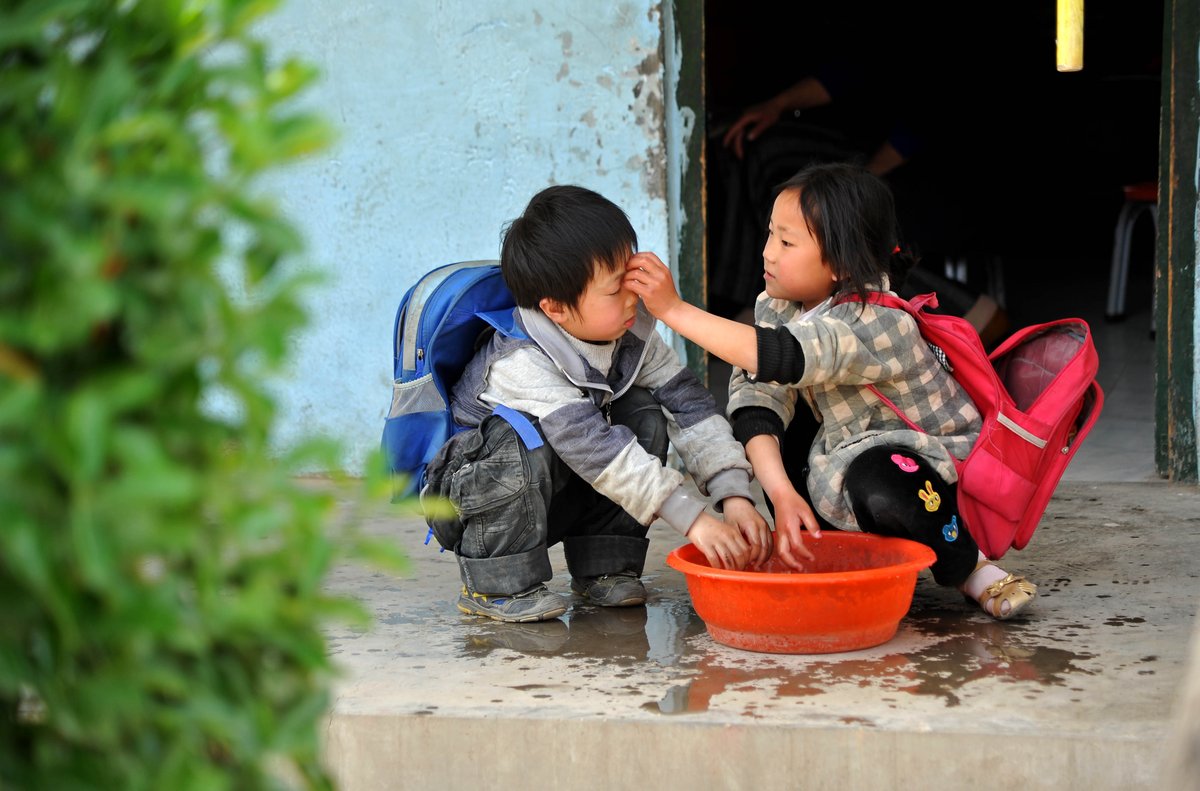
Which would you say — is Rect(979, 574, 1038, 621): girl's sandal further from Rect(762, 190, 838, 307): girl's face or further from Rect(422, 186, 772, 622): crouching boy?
Rect(762, 190, 838, 307): girl's face

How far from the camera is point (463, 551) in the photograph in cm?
255

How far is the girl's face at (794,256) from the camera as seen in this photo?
8.54 ft

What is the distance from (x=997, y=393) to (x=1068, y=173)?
24.8 feet

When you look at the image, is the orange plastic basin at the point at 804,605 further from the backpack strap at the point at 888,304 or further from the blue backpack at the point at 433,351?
the blue backpack at the point at 433,351

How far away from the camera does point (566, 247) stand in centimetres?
247

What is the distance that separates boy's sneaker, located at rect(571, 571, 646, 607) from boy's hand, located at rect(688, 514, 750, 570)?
0.85 ft

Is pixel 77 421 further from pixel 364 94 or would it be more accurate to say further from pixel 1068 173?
pixel 1068 173

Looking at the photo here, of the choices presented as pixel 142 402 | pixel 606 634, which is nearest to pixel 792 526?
pixel 606 634

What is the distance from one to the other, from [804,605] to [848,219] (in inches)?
30.8

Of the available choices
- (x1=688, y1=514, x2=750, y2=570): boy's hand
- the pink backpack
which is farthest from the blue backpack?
the pink backpack

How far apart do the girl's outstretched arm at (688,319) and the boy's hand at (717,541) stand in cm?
30

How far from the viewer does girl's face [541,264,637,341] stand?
2.48m

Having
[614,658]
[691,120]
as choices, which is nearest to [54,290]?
[614,658]

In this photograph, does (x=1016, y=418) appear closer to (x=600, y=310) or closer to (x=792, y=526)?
(x=792, y=526)
